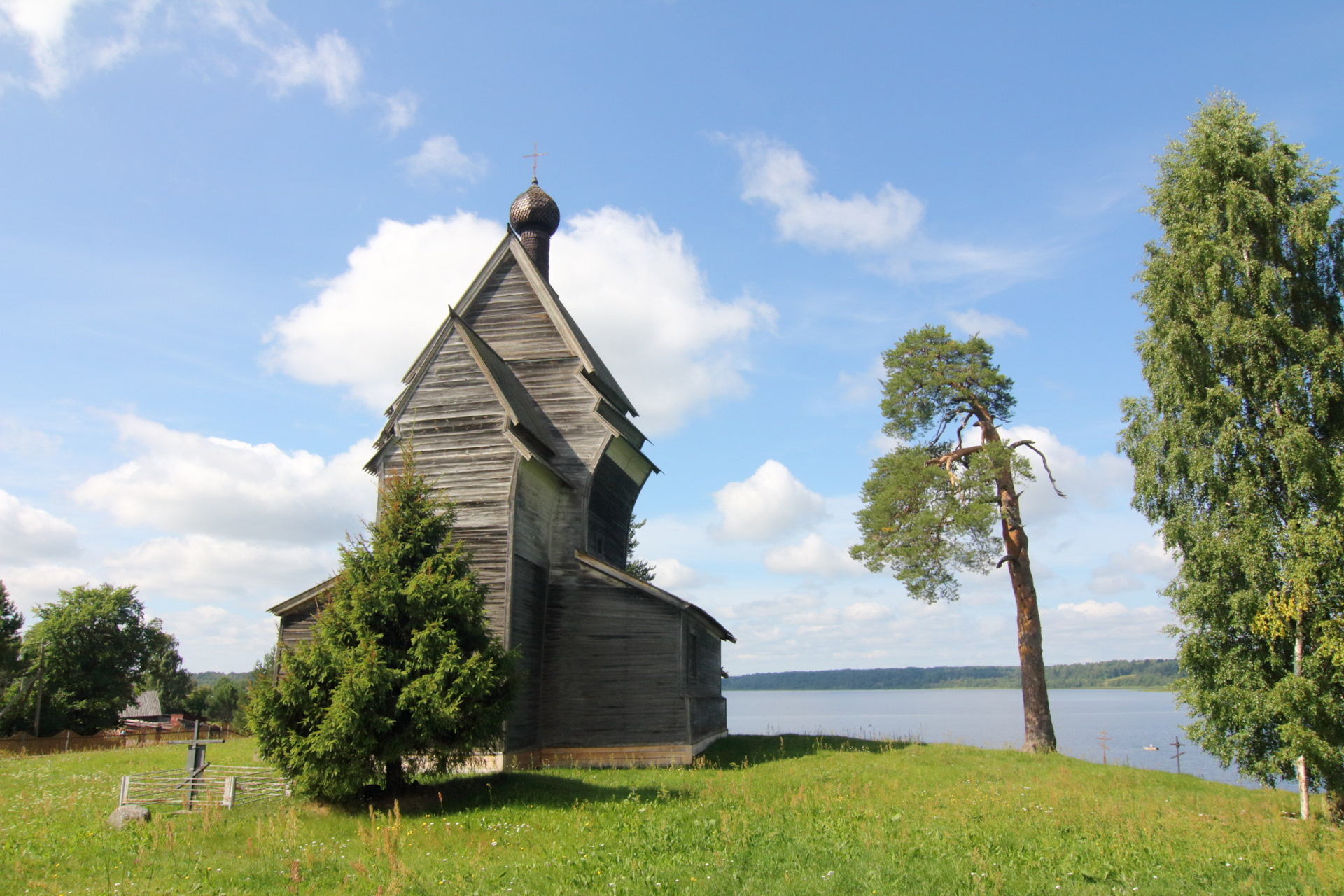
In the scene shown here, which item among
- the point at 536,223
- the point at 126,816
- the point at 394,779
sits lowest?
the point at 126,816

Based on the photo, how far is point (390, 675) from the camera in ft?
41.8

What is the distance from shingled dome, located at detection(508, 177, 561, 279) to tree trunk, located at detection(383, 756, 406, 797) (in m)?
17.9

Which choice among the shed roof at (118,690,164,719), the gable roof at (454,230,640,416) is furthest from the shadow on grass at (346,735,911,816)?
the shed roof at (118,690,164,719)

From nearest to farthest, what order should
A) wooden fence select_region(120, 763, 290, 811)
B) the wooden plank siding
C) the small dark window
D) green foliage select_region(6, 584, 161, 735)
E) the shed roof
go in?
wooden fence select_region(120, 763, 290, 811) < the wooden plank siding < the small dark window < green foliage select_region(6, 584, 161, 735) < the shed roof

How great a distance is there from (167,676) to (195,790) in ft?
213

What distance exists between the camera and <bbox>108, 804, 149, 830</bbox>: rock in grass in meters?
11.3

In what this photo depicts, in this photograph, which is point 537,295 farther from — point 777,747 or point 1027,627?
point 1027,627

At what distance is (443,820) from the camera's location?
1169 centimetres

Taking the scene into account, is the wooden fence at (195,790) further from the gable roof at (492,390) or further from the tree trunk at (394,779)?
the gable roof at (492,390)

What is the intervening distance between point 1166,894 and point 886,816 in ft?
14.1

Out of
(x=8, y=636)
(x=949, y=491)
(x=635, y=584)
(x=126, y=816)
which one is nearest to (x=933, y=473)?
(x=949, y=491)

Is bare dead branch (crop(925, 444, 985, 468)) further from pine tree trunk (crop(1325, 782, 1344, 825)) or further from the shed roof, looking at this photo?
the shed roof

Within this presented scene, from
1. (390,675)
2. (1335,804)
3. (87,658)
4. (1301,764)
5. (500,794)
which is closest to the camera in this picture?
(390,675)

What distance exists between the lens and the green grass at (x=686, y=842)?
8.62 m
